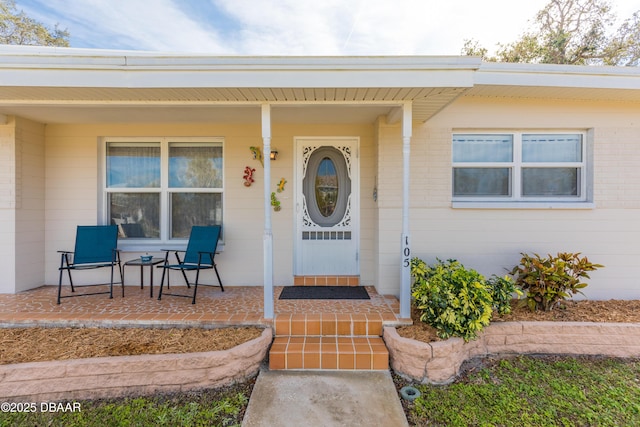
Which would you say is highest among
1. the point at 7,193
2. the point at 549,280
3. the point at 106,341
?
the point at 7,193

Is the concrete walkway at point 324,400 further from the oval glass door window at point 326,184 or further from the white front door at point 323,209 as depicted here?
the oval glass door window at point 326,184

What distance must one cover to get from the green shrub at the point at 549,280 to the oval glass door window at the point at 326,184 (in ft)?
8.15

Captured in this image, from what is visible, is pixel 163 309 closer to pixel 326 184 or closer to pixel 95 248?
pixel 95 248

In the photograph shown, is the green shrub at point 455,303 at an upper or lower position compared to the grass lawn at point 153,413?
upper

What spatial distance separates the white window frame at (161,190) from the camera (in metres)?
4.61

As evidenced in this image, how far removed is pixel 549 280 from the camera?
136 inches

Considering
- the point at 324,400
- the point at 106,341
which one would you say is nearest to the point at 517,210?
the point at 324,400

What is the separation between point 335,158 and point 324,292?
1.90 metres

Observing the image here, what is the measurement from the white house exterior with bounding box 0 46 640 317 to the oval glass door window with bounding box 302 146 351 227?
0.07 feet

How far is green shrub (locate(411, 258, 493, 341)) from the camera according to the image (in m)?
2.90

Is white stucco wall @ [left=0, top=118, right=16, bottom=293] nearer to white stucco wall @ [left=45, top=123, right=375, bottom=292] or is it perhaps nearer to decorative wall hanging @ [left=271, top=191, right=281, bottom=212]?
white stucco wall @ [left=45, top=123, right=375, bottom=292]

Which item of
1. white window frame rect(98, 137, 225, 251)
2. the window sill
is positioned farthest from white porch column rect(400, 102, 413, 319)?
white window frame rect(98, 137, 225, 251)

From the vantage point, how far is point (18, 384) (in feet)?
8.12

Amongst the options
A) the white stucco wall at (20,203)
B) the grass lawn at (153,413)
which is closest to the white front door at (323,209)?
the grass lawn at (153,413)
